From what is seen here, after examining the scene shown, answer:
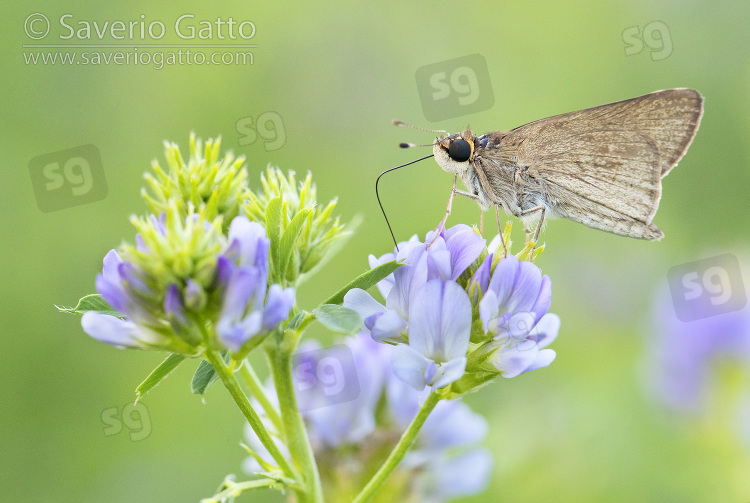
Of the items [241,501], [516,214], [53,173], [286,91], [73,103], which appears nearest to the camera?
[516,214]

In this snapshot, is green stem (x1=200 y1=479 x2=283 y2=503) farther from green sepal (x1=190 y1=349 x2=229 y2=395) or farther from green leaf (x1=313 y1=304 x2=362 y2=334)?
green leaf (x1=313 y1=304 x2=362 y2=334)

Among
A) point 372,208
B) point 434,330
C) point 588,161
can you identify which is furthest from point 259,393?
point 372,208

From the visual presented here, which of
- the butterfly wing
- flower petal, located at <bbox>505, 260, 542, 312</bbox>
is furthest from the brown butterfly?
flower petal, located at <bbox>505, 260, 542, 312</bbox>

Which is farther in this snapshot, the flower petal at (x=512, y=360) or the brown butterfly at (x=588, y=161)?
the brown butterfly at (x=588, y=161)

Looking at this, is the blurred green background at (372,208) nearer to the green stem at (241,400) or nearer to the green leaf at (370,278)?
the green leaf at (370,278)

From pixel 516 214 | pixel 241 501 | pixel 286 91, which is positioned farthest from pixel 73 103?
pixel 516 214

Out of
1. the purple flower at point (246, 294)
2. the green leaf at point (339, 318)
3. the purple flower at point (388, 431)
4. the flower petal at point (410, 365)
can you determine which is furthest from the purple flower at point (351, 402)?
the purple flower at point (246, 294)

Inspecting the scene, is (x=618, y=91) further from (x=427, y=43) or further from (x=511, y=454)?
(x=511, y=454)
